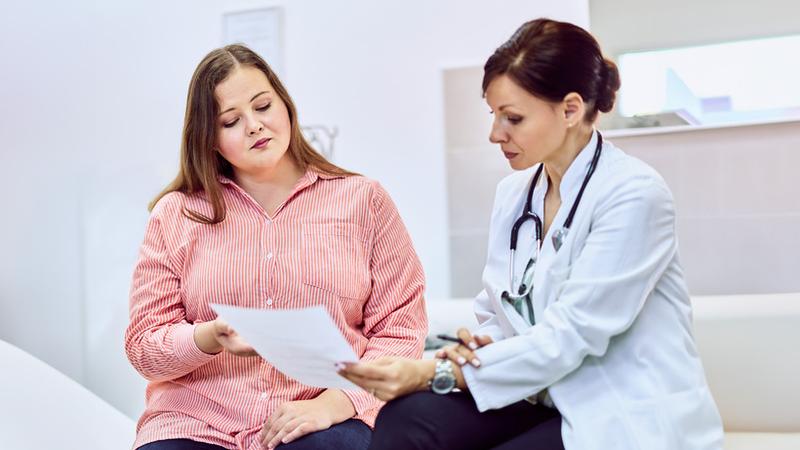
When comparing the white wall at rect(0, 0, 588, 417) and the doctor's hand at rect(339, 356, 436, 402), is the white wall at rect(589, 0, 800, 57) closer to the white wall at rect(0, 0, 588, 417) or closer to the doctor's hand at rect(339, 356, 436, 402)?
the white wall at rect(0, 0, 588, 417)

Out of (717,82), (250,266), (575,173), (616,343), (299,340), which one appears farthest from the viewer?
(717,82)

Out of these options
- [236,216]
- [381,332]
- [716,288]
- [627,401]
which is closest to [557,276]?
[627,401]

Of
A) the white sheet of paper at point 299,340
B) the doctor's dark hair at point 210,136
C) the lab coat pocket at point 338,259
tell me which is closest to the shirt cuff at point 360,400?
the lab coat pocket at point 338,259

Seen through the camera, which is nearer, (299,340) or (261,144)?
(299,340)

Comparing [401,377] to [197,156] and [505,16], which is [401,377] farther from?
[505,16]

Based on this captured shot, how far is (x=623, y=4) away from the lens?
313 cm

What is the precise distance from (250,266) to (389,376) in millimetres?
521

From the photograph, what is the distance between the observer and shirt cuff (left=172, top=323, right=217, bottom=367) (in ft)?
5.37

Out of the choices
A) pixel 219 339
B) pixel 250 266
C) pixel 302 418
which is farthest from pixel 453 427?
pixel 250 266

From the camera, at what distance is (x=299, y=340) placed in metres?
1.30

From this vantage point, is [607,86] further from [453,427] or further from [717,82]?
[717,82]

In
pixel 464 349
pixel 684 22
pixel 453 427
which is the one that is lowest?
pixel 453 427

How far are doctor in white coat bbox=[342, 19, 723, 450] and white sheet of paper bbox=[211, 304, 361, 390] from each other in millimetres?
52

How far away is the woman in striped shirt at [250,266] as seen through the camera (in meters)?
1.69
